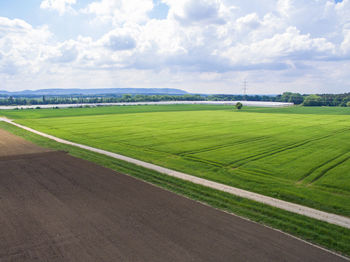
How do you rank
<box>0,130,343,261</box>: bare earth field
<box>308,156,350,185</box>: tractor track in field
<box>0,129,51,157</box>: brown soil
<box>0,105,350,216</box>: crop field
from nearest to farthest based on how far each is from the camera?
<box>0,130,343,261</box>: bare earth field
<box>0,105,350,216</box>: crop field
<box>308,156,350,185</box>: tractor track in field
<box>0,129,51,157</box>: brown soil

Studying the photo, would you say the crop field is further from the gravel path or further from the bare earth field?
the bare earth field

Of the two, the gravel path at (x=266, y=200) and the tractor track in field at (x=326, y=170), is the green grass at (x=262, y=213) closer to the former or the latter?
the gravel path at (x=266, y=200)

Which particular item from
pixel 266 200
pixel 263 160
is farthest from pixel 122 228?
pixel 263 160

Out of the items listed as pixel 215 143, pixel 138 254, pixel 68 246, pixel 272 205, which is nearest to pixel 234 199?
pixel 272 205

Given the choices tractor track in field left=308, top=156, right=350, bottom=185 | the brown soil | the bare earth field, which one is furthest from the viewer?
the brown soil

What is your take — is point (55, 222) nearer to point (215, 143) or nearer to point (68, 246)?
point (68, 246)

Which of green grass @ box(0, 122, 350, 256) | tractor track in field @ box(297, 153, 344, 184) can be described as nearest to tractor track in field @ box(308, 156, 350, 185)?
tractor track in field @ box(297, 153, 344, 184)

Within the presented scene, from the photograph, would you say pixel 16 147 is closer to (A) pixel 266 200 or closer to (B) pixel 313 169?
(A) pixel 266 200

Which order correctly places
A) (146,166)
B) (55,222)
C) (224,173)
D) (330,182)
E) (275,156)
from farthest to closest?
(275,156), (146,166), (224,173), (330,182), (55,222)
